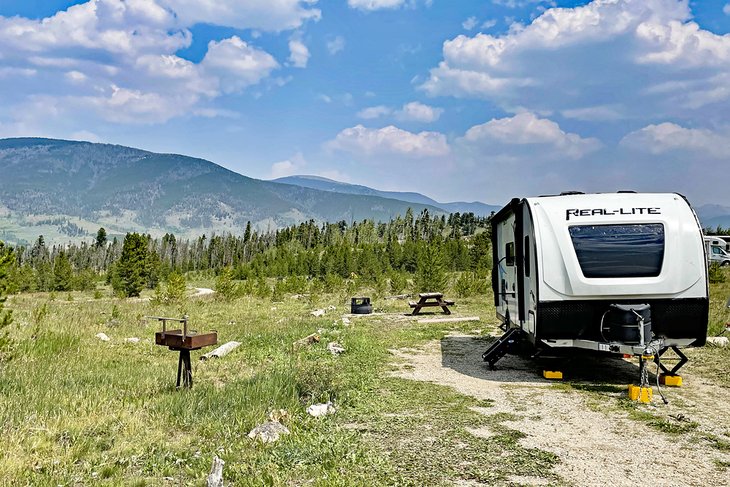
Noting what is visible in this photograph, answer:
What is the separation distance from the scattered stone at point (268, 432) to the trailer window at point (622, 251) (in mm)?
5615

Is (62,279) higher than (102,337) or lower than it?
lower

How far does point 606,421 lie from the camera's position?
672 cm

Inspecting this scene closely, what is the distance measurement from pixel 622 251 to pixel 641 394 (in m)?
2.31

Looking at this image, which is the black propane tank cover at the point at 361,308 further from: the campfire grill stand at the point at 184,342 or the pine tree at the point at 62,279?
the pine tree at the point at 62,279

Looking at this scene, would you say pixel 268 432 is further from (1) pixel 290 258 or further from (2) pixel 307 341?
(1) pixel 290 258

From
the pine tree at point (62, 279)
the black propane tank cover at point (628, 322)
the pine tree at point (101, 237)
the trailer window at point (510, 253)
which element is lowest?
the pine tree at point (62, 279)

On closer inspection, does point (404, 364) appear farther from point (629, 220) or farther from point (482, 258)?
point (482, 258)

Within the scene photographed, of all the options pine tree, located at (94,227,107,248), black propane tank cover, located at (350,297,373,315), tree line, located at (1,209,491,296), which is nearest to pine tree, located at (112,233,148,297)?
tree line, located at (1,209,491,296)

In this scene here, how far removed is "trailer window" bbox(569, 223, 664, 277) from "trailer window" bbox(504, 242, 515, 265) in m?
2.35

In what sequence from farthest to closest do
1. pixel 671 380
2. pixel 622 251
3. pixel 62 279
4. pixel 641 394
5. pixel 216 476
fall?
1. pixel 62 279
2. pixel 671 380
3. pixel 622 251
4. pixel 641 394
5. pixel 216 476

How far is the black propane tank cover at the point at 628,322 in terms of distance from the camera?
8.15 m

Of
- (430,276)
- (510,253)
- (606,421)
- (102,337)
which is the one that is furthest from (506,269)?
(430,276)

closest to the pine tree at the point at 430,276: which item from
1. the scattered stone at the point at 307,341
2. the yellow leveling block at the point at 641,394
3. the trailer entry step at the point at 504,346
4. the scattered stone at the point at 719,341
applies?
the scattered stone at the point at 307,341

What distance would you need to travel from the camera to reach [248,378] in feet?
29.6
